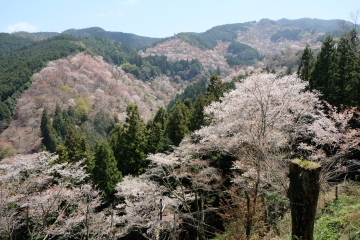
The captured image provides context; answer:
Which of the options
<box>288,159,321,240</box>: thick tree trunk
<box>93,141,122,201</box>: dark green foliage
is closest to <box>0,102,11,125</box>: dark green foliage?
<box>93,141,122,201</box>: dark green foliage

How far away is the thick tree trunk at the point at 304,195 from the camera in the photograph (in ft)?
14.3

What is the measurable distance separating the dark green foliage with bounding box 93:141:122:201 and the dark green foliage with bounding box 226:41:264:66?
12039cm

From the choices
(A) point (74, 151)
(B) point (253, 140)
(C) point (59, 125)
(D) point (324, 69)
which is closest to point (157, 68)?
(C) point (59, 125)

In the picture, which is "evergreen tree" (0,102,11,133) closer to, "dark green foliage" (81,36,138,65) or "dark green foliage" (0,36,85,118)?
"dark green foliage" (0,36,85,118)

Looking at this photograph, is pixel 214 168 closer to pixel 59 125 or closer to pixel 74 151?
pixel 74 151

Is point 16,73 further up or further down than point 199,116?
further up

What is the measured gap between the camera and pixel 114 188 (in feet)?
51.2

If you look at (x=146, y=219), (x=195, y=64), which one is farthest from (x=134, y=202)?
(x=195, y=64)

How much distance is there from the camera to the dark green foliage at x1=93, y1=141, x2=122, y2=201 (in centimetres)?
1575

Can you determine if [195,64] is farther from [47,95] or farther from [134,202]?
[134,202]

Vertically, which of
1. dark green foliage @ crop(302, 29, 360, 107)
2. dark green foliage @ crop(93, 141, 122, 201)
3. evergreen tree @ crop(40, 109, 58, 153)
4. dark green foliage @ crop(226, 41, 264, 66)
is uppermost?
dark green foliage @ crop(226, 41, 264, 66)

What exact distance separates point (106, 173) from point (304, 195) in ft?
45.5

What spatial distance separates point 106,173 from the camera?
51.7 feet

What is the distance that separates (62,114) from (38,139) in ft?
21.1
